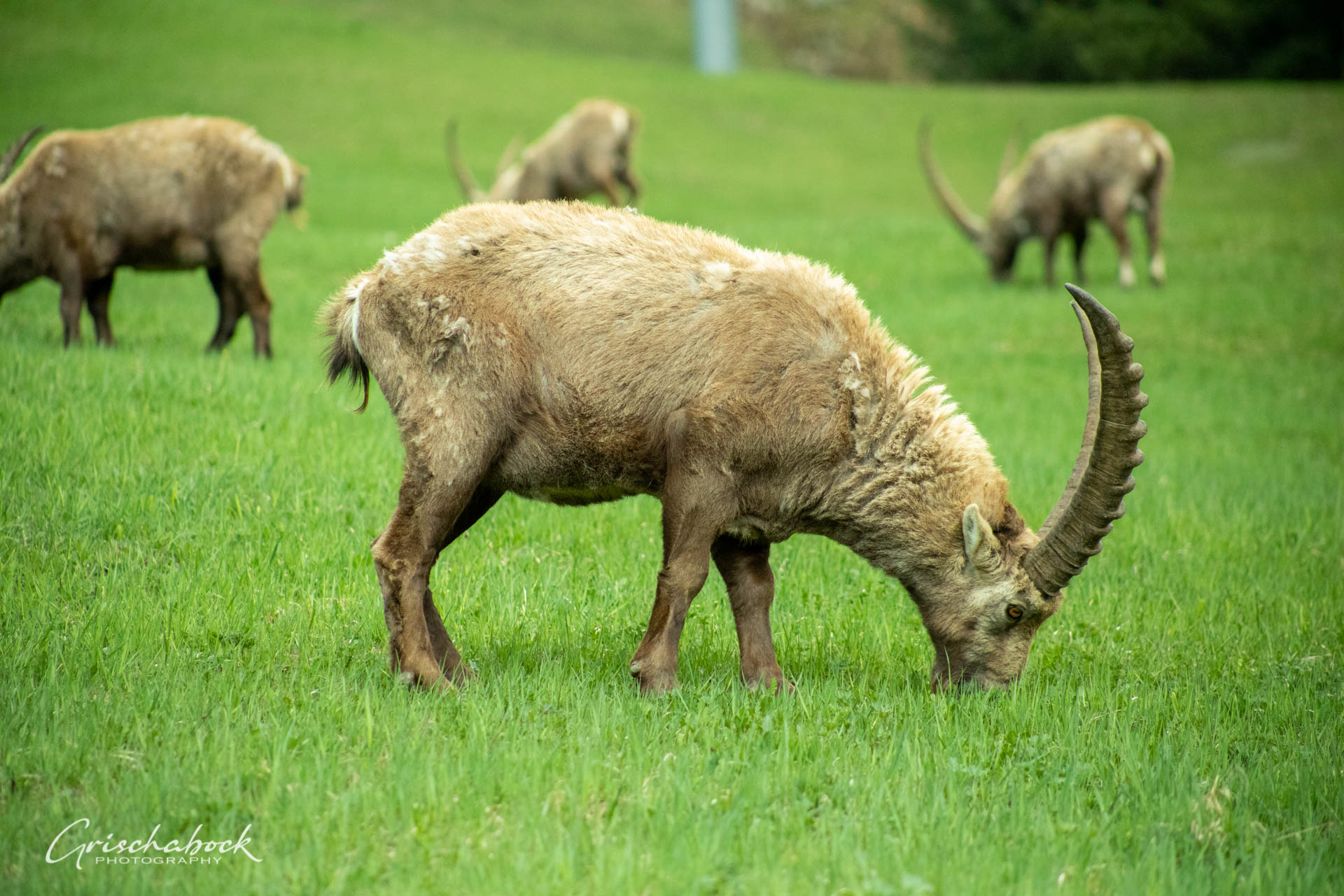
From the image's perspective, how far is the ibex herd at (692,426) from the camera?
5.41m

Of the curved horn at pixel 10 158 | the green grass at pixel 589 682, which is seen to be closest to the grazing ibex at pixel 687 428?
the green grass at pixel 589 682

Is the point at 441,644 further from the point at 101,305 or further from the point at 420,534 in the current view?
the point at 101,305

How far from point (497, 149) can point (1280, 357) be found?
70.6 ft

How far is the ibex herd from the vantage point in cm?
541

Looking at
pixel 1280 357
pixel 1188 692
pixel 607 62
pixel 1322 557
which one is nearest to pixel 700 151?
pixel 607 62

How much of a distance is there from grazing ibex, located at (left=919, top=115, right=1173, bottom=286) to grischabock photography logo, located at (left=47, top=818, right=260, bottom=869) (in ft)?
61.2

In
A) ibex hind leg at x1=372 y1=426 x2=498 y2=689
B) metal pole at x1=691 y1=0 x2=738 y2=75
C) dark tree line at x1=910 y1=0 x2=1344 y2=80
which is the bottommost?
ibex hind leg at x1=372 y1=426 x2=498 y2=689

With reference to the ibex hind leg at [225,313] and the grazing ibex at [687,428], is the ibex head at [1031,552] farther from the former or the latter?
the ibex hind leg at [225,313]

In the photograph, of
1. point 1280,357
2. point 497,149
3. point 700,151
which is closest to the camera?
point 1280,357

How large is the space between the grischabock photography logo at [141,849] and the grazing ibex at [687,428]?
1550 mm

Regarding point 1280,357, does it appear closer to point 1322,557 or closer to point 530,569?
point 1322,557

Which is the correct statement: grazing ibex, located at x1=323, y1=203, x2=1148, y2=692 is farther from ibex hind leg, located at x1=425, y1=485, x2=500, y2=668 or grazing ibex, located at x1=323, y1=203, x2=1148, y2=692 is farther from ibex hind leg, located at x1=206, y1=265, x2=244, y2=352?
ibex hind leg, located at x1=206, y1=265, x2=244, y2=352

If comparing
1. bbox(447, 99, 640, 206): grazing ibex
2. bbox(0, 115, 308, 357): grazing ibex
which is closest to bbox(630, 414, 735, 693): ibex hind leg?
bbox(0, 115, 308, 357): grazing ibex

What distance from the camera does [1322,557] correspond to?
29.0ft
